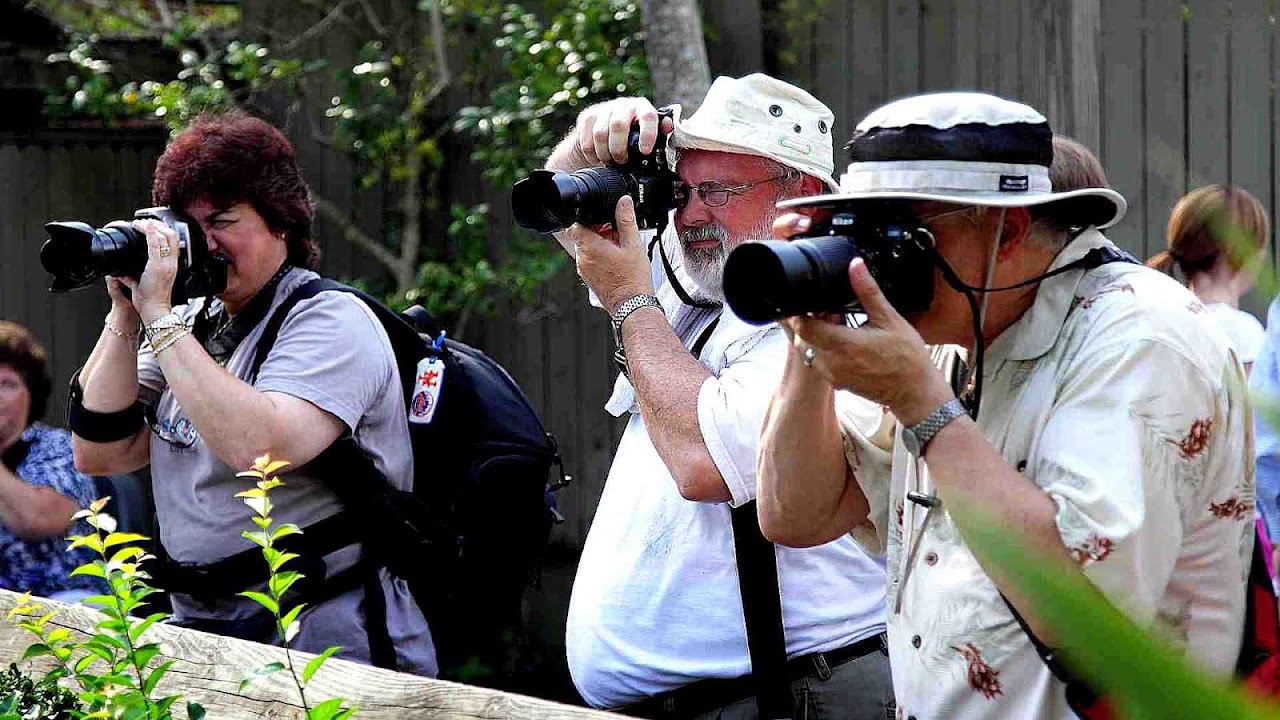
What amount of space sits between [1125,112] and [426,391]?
8.54 ft

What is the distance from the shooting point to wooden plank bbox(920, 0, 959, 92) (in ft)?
16.4

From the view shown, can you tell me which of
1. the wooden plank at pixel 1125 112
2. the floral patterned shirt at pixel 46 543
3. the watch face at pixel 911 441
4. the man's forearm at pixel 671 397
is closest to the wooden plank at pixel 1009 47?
the wooden plank at pixel 1125 112

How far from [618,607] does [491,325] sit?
3.97 meters

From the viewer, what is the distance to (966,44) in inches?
195

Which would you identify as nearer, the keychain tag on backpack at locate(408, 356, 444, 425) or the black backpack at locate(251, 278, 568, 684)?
the black backpack at locate(251, 278, 568, 684)

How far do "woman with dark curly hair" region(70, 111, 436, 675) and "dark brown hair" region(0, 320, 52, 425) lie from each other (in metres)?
1.42

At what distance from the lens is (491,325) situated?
6.35 metres

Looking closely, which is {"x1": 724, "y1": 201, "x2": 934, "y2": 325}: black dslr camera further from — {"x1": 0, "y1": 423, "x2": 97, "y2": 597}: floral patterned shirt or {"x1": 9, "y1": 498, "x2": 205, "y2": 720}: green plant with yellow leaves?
{"x1": 0, "y1": 423, "x2": 97, "y2": 597}: floral patterned shirt

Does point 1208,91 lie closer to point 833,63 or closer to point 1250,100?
point 1250,100

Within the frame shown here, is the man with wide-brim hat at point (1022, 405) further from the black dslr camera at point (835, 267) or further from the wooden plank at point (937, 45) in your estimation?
the wooden plank at point (937, 45)

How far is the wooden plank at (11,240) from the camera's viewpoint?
22.9ft

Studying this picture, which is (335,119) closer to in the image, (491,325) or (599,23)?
(491,325)

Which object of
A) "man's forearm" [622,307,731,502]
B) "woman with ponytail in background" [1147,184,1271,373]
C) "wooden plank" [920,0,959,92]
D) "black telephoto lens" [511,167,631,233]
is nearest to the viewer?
"man's forearm" [622,307,731,502]

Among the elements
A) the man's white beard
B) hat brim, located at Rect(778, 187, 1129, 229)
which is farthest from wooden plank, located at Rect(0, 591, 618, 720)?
the man's white beard
